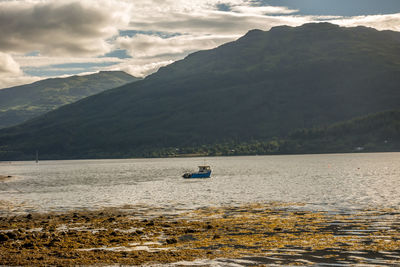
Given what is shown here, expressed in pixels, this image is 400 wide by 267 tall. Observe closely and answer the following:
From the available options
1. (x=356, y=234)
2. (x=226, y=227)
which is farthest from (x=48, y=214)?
(x=356, y=234)

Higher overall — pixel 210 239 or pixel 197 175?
pixel 210 239

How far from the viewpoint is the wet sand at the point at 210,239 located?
3172cm

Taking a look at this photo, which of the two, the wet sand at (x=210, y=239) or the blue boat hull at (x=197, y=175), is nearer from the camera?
the wet sand at (x=210, y=239)

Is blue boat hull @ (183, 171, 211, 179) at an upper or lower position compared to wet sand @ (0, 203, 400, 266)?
lower

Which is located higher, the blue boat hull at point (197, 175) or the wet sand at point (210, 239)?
the wet sand at point (210, 239)

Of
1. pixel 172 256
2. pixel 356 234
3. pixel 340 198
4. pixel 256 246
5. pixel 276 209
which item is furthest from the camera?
pixel 340 198

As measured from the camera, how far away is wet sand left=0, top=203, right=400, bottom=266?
31.7 meters

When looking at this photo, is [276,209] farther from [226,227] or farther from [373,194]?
[373,194]

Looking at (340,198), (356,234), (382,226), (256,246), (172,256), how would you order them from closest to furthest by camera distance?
(172,256), (256,246), (356,234), (382,226), (340,198)

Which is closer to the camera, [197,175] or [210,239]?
[210,239]

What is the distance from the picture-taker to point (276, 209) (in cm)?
6222

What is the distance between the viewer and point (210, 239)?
39.1 m

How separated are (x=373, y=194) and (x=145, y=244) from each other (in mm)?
57309

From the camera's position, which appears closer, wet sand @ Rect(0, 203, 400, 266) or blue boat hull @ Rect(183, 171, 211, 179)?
wet sand @ Rect(0, 203, 400, 266)
